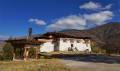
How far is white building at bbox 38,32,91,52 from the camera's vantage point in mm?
75188

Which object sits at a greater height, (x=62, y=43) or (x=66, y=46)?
(x=62, y=43)

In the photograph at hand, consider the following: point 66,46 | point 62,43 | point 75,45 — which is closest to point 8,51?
point 62,43

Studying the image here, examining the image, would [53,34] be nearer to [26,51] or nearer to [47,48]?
[47,48]

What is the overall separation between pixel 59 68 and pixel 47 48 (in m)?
45.5

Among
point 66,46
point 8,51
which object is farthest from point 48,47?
point 8,51

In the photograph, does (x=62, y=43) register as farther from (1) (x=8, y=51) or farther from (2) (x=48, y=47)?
(1) (x=8, y=51)

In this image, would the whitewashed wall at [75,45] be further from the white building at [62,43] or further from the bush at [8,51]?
the bush at [8,51]

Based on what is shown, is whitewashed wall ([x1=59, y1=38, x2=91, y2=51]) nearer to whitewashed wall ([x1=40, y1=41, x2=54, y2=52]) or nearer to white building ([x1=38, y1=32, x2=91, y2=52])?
white building ([x1=38, y1=32, x2=91, y2=52])

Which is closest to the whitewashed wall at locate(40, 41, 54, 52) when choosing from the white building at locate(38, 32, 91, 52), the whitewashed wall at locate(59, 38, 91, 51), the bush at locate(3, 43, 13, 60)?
the white building at locate(38, 32, 91, 52)

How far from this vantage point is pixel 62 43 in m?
76.2

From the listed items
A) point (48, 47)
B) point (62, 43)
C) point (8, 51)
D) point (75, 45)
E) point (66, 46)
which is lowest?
point (8, 51)

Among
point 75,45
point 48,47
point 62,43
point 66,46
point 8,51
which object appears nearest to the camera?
point 8,51

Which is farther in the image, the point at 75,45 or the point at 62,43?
the point at 75,45

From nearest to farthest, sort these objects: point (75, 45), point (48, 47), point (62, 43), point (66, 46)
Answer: point (48, 47) < point (62, 43) < point (66, 46) < point (75, 45)
